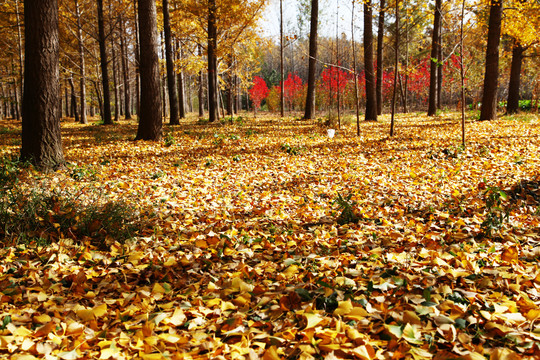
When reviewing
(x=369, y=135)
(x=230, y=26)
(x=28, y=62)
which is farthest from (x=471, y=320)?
(x=230, y=26)


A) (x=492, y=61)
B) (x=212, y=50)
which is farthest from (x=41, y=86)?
(x=492, y=61)

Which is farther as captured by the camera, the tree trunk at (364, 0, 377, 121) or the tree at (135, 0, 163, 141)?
the tree trunk at (364, 0, 377, 121)

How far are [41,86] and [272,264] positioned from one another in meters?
4.91

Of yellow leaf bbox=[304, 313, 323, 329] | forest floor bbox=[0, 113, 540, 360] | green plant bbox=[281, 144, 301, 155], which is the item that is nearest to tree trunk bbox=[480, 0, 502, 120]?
forest floor bbox=[0, 113, 540, 360]

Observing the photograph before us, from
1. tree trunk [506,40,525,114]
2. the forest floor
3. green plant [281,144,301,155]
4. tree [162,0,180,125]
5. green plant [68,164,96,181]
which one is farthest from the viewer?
tree trunk [506,40,525,114]

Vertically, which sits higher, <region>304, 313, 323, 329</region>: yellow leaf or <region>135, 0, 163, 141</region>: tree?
<region>135, 0, 163, 141</region>: tree

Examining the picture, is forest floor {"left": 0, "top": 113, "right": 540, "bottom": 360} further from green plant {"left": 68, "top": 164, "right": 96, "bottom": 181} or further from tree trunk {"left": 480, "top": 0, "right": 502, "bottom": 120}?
tree trunk {"left": 480, "top": 0, "right": 502, "bottom": 120}

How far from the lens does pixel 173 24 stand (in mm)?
14078

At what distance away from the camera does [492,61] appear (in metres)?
10.6

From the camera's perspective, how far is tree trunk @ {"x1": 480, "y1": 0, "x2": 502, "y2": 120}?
407 inches

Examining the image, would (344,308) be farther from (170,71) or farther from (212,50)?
(170,71)

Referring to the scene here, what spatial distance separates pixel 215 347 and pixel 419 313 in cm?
119

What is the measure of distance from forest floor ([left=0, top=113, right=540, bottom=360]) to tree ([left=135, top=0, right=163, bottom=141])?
2.75m

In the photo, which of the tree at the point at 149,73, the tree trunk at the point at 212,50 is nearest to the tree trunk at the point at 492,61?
the tree trunk at the point at 212,50
